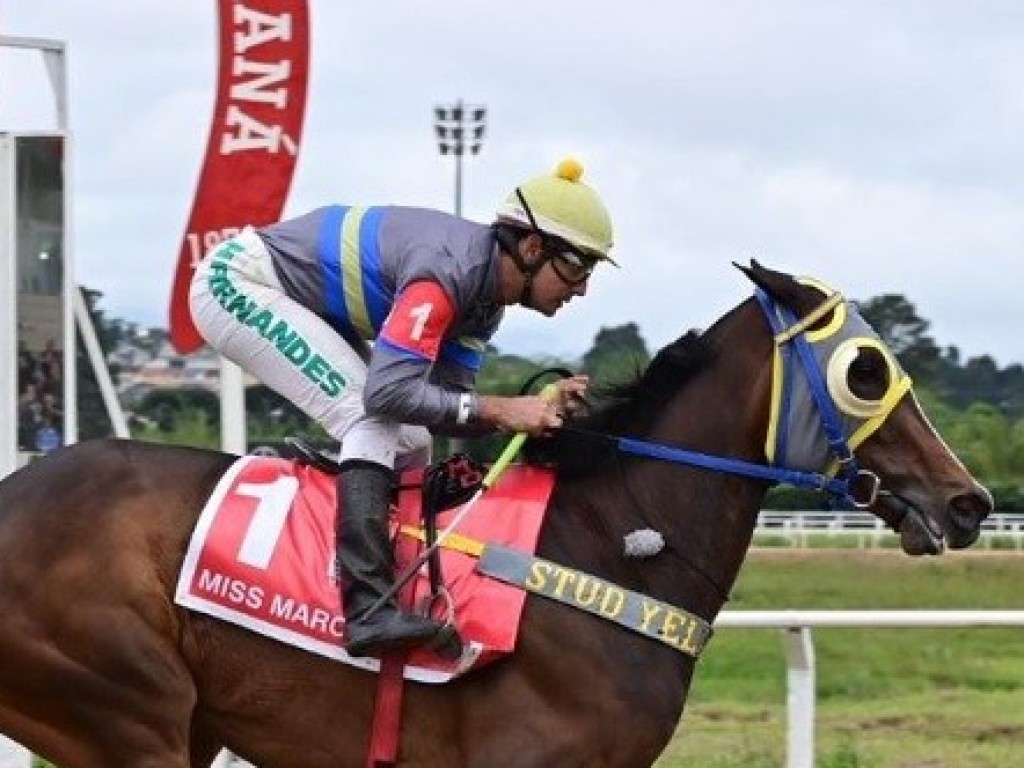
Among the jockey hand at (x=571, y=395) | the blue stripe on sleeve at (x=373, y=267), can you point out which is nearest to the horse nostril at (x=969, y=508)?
the jockey hand at (x=571, y=395)

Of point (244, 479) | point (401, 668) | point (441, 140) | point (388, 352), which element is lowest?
point (441, 140)

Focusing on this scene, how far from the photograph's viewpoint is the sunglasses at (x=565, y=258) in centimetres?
552

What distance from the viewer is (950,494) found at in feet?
18.3

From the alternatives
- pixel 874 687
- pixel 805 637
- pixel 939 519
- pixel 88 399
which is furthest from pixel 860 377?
pixel 874 687

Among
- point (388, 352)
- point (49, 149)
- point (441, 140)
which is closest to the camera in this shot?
point (388, 352)

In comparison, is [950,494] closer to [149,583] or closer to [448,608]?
[448,608]

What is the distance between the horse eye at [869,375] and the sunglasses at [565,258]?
67cm

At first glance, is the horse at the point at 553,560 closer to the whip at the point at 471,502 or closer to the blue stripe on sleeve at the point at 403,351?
the whip at the point at 471,502

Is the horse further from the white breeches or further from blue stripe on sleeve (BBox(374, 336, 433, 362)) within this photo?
blue stripe on sleeve (BBox(374, 336, 433, 362))

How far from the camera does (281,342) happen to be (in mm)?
5652

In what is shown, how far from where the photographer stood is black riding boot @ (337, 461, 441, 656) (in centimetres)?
534

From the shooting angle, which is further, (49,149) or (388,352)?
(49,149)

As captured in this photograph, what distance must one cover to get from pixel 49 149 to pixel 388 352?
14.0 ft

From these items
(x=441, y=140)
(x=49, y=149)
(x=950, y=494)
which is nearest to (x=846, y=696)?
(x=49, y=149)
